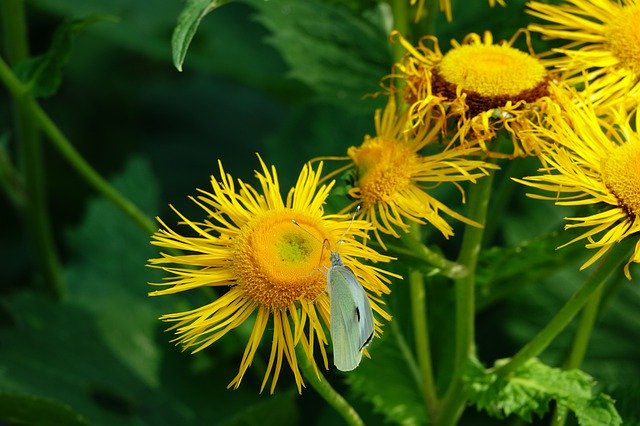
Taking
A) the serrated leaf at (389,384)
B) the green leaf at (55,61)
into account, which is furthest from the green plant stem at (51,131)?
the serrated leaf at (389,384)

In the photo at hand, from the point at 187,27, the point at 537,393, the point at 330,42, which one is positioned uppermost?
the point at 330,42

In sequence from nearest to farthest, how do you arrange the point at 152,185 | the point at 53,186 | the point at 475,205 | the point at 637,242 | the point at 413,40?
the point at 637,242 < the point at 475,205 < the point at 413,40 < the point at 152,185 < the point at 53,186

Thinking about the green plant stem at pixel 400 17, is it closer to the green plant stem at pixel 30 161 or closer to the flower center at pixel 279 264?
the flower center at pixel 279 264

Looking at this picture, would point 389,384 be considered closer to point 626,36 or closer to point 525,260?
point 525,260

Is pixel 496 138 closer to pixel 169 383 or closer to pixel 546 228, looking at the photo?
pixel 546 228

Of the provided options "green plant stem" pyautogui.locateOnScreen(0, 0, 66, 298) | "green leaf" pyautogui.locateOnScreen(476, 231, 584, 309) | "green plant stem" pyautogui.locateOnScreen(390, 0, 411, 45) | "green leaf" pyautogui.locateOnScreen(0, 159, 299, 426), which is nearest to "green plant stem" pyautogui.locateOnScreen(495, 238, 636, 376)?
"green leaf" pyautogui.locateOnScreen(476, 231, 584, 309)

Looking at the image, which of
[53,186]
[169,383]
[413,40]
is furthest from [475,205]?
[53,186]

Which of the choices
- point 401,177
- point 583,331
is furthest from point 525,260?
point 401,177
